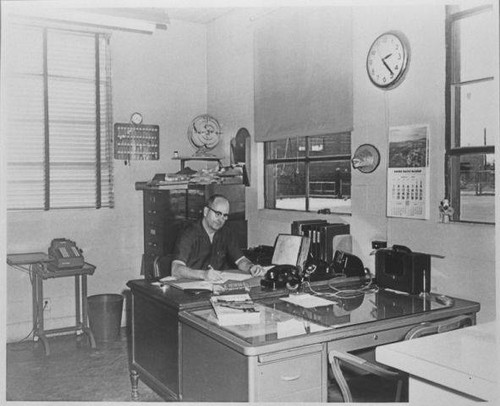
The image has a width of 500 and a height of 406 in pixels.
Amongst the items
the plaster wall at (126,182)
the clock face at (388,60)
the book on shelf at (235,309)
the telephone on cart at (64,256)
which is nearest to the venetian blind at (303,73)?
the clock face at (388,60)

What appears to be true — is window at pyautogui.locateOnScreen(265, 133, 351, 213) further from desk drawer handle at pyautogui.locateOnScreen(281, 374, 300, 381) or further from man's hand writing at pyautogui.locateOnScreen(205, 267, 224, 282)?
desk drawer handle at pyautogui.locateOnScreen(281, 374, 300, 381)

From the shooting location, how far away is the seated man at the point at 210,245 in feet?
12.8

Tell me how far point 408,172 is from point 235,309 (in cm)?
171

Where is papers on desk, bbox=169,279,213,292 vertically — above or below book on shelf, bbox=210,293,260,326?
above

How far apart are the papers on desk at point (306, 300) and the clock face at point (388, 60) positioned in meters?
1.70

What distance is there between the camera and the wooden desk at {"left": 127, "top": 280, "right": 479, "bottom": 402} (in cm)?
232

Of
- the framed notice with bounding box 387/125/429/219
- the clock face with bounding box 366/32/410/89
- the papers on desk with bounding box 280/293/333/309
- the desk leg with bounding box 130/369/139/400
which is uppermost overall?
the clock face with bounding box 366/32/410/89

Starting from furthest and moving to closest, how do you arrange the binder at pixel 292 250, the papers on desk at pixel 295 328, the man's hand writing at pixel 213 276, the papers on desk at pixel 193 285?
the binder at pixel 292 250, the man's hand writing at pixel 213 276, the papers on desk at pixel 193 285, the papers on desk at pixel 295 328

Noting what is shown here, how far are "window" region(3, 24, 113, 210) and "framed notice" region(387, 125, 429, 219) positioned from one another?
302 centimetres

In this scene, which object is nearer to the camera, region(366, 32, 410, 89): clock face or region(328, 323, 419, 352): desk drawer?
region(328, 323, 419, 352): desk drawer

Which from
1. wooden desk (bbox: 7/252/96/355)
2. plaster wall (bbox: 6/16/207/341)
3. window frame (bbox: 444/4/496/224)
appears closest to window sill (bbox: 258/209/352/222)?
window frame (bbox: 444/4/496/224)

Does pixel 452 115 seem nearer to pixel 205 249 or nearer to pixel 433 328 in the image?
pixel 433 328

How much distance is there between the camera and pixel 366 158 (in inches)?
160

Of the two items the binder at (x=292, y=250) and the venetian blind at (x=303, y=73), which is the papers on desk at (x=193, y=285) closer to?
the binder at (x=292, y=250)
